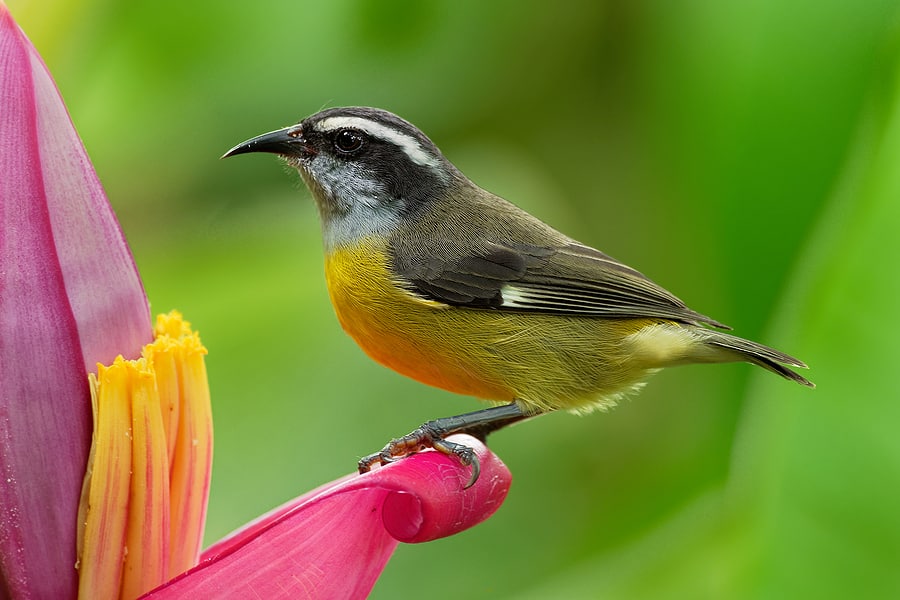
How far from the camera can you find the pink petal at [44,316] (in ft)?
3.52

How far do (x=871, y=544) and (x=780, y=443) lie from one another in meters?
0.17

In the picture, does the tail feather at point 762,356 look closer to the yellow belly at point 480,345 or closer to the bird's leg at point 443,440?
the yellow belly at point 480,345

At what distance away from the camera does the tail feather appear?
1534mm

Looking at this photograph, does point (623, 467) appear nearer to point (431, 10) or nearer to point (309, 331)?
point (309, 331)

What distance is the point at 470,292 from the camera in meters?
1.80

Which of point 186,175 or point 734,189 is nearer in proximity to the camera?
point 734,189

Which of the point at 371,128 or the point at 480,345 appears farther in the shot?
the point at 371,128

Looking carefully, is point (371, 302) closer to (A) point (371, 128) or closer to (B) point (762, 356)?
(A) point (371, 128)

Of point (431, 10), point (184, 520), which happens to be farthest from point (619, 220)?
point (184, 520)

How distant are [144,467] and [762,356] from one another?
0.87 m

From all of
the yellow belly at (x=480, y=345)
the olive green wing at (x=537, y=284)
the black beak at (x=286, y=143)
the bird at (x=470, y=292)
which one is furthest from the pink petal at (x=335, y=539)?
the black beak at (x=286, y=143)

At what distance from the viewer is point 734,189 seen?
6.22 ft

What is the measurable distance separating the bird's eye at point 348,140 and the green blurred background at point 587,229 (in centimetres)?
22

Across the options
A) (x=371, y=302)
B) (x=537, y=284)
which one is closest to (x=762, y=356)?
(x=537, y=284)
